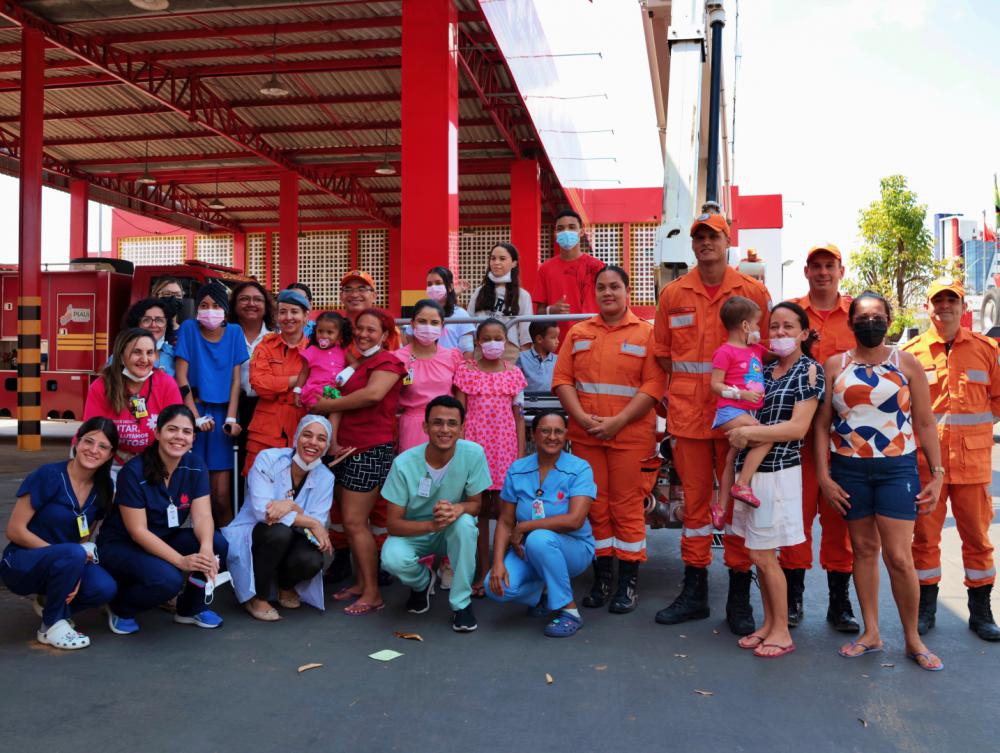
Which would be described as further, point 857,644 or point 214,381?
point 214,381

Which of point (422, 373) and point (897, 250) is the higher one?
point (897, 250)

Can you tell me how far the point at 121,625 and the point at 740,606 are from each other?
129 inches

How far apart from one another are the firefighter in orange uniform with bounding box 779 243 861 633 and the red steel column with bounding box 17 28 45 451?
1113 centimetres

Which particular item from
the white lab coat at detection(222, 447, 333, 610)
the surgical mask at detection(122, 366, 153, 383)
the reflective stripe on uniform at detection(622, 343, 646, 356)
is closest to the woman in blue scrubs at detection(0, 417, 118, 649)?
the surgical mask at detection(122, 366, 153, 383)

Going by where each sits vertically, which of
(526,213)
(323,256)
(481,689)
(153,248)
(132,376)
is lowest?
(481,689)

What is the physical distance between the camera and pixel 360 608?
4832 mm

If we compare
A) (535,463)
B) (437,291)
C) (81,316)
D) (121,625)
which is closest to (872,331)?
(535,463)

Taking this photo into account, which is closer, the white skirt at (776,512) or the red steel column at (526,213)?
the white skirt at (776,512)

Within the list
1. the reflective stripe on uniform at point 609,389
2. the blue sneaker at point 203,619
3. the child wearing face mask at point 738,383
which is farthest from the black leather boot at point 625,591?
the blue sneaker at point 203,619

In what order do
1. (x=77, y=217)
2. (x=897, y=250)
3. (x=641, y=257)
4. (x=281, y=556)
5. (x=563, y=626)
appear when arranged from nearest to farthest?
1. (x=563, y=626)
2. (x=281, y=556)
3. (x=77, y=217)
4. (x=641, y=257)
5. (x=897, y=250)

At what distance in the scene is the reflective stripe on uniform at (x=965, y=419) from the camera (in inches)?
178

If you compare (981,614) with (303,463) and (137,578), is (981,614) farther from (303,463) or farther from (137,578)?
(137,578)

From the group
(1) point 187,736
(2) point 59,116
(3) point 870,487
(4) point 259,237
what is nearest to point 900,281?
(4) point 259,237

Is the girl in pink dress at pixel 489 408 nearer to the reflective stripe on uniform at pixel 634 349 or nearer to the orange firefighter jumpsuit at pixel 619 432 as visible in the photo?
the orange firefighter jumpsuit at pixel 619 432
